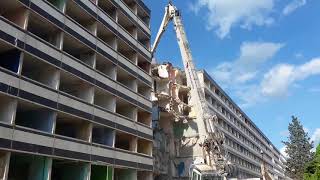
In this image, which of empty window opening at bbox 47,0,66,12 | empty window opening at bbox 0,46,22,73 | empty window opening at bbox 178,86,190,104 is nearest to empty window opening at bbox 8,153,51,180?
empty window opening at bbox 0,46,22,73

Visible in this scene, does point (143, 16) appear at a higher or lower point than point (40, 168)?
higher

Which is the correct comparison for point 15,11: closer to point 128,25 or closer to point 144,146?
point 128,25

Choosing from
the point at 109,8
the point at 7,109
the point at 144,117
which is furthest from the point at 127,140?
the point at 7,109

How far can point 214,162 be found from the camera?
166 ft

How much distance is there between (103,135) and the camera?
39938 mm

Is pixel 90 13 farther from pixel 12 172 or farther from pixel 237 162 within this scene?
pixel 237 162

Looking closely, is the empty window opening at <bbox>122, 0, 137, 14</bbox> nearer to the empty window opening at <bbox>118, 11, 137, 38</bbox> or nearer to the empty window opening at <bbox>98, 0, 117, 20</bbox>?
the empty window opening at <bbox>118, 11, 137, 38</bbox>

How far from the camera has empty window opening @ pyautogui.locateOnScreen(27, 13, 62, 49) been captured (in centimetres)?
3194

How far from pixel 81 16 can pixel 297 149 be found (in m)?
85.3

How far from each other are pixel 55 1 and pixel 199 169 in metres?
→ 25.9

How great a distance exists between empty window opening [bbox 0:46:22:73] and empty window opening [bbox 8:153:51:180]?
21.6 feet

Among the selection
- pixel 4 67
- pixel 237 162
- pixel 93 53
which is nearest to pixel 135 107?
pixel 93 53

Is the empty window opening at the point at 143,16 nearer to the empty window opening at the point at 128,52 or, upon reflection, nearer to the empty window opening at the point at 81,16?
the empty window opening at the point at 128,52

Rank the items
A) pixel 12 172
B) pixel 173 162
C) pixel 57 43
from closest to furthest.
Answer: pixel 12 172 < pixel 57 43 < pixel 173 162
